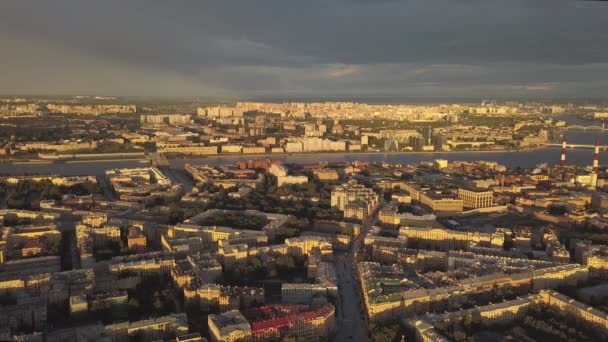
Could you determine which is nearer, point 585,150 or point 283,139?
point 585,150

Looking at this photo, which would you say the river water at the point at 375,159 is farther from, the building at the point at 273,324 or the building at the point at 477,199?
the building at the point at 273,324

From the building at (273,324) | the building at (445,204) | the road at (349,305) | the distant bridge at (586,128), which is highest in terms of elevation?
the distant bridge at (586,128)

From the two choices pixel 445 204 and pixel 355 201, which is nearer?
pixel 355 201

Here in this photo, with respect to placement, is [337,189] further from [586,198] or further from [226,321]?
[226,321]

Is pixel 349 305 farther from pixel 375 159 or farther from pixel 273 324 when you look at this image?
pixel 375 159

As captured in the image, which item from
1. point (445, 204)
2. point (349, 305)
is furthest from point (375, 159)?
point (349, 305)

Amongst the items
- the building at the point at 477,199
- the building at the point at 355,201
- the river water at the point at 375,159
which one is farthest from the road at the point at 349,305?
the river water at the point at 375,159

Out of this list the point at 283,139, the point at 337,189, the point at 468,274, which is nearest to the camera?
the point at 468,274

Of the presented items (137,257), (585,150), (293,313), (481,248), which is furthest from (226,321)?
(585,150)
